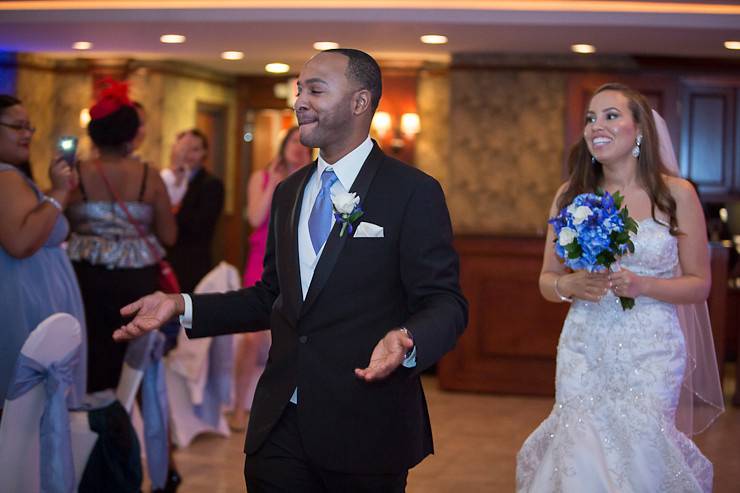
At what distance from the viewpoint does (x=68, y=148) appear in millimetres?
4977

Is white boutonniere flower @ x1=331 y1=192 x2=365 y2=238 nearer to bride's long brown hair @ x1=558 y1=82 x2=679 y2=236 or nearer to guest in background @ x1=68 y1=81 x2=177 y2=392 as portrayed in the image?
bride's long brown hair @ x1=558 y1=82 x2=679 y2=236

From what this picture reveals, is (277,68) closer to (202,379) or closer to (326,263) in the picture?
(202,379)

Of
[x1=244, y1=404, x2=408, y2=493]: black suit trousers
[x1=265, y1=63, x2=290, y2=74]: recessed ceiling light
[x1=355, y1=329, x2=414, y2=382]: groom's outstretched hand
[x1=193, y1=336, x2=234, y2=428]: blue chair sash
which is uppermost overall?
[x1=265, y1=63, x2=290, y2=74]: recessed ceiling light

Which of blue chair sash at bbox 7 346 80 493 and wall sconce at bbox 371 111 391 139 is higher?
wall sconce at bbox 371 111 391 139

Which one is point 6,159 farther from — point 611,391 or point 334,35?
point 334,35

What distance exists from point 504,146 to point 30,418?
7.39 meters

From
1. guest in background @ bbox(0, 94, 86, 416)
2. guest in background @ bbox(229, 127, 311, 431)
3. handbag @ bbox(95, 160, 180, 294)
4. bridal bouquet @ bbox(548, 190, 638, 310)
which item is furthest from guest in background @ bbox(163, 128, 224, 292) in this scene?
bridal bouquet @ bbox(548, 190, 638, 310)

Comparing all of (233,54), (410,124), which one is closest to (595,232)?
(233,54)

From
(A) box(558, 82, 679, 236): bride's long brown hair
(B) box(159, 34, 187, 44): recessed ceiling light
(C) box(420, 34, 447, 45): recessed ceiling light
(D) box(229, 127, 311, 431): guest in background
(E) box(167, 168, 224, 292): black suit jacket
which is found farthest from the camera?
(B) box(159, 34, 187, 44): recessed ceiling light

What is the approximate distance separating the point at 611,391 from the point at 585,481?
0.37 metres

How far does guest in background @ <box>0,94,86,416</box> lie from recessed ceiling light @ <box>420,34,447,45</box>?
4861 millimetres

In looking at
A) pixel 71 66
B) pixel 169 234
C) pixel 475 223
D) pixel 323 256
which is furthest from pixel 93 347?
pixel 71 66

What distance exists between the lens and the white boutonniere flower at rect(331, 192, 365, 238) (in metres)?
2.83

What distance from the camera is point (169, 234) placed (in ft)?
18.1
